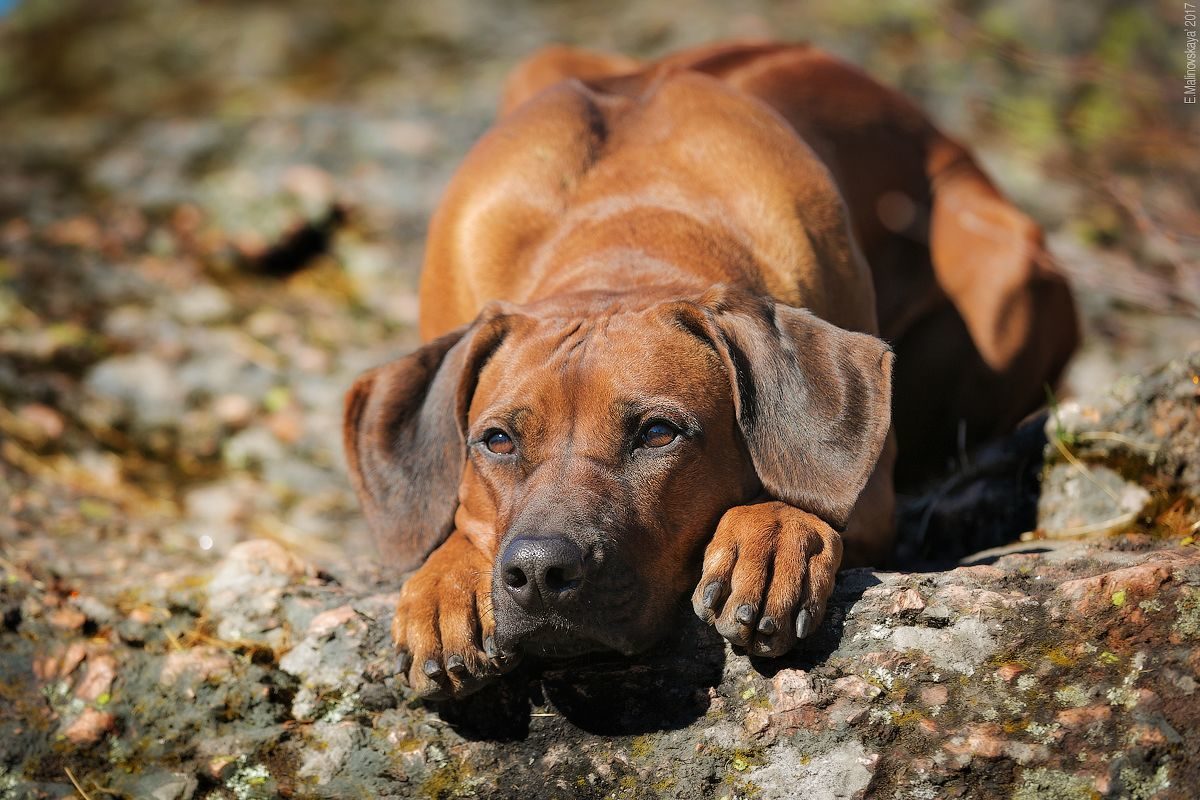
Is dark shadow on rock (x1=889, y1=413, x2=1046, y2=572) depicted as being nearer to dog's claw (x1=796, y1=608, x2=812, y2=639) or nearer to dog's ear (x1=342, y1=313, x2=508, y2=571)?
dog's claw (x1=796, y1=608, x2=812, y2=639)

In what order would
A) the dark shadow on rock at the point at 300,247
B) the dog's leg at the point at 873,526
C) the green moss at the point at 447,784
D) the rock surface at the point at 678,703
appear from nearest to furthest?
the rock surface at the point at 678,703 < the green moss at the point at 447,784 < the dog's leg at the point at 873,526 < the dark shadow on rock at the point at 300,247

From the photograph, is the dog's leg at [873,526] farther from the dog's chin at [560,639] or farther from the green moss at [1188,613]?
the green moss at [1188,613]

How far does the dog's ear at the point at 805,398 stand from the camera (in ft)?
→ 10.6

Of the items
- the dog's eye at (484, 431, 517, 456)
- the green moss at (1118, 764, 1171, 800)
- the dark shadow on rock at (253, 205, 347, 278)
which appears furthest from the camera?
the dark shadow on rock at (253, 205, 347, 278)

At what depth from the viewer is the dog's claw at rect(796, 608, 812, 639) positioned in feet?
9.24

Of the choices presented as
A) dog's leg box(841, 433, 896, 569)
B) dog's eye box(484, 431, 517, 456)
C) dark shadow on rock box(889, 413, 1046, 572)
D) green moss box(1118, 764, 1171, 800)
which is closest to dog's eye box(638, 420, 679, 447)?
dog's eye box(484, 431, 517, 456)

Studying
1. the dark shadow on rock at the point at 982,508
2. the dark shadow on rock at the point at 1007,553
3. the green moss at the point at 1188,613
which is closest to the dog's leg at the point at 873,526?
the dark shadow on rock at the point at 982,508

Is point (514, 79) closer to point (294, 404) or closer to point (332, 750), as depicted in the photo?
point (294, 404)

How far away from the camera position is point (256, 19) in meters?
10.1

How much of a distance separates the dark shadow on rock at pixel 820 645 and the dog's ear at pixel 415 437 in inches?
40.4

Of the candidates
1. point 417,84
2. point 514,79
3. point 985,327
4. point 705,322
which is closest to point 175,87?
point 417,84

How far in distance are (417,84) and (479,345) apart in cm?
592

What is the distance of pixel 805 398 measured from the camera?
329cm

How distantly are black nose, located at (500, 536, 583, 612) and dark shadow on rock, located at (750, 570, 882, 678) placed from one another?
48 cm
